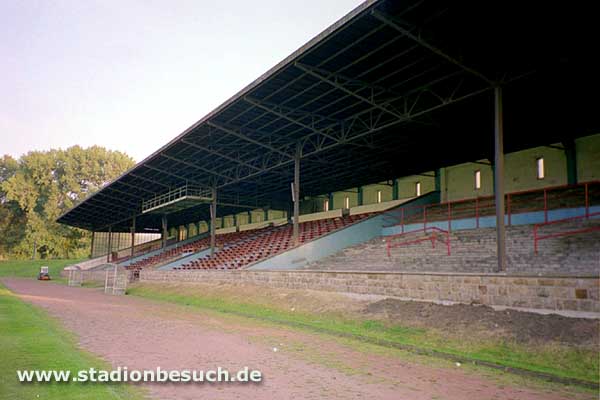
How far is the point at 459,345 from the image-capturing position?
9.55m

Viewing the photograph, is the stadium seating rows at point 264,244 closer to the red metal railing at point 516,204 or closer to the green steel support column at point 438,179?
the red metal railing at point 516,204

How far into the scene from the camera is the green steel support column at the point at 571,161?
1900 cm

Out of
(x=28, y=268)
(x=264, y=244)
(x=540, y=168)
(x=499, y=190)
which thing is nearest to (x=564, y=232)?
(x=499, y=190)

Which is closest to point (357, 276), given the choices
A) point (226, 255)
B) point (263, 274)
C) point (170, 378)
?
point (263, 274)

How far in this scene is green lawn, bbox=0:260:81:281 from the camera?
58375 mm

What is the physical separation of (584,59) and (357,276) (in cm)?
932

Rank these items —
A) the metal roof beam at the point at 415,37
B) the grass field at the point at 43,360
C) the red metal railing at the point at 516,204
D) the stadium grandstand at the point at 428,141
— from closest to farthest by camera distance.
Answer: the grass field at the point at 43,360, the metal roof beam at the point at 415,37, the stadium grandstand at the point at 428,141, the red metal railing at the point at 516,204

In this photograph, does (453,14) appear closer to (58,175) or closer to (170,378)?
(170,378)

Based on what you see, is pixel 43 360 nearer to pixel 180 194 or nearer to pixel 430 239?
pixel 430 239

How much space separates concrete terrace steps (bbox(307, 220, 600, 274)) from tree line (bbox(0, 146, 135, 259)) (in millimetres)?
62664

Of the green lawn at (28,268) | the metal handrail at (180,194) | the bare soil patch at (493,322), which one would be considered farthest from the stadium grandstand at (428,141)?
the green lawn at (28,268)

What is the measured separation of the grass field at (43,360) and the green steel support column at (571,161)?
742 inches

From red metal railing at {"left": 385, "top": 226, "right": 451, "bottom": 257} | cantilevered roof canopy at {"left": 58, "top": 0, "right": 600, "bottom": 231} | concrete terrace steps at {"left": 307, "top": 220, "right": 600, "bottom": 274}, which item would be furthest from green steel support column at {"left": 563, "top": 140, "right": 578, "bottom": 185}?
red metal railing at {"left": 385, "top": 226, "right": 451, "bottom": 257}

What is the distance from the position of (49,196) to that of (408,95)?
231ft
